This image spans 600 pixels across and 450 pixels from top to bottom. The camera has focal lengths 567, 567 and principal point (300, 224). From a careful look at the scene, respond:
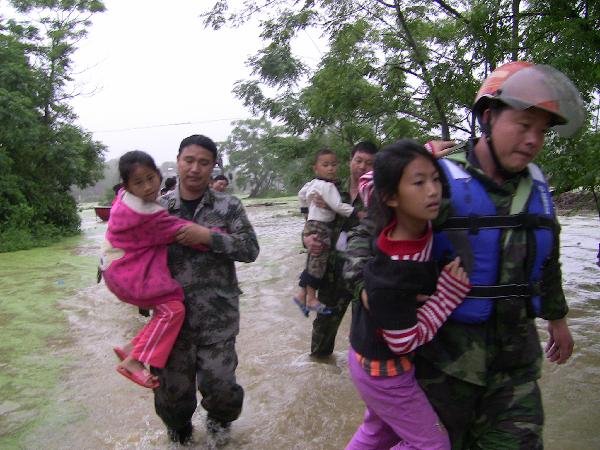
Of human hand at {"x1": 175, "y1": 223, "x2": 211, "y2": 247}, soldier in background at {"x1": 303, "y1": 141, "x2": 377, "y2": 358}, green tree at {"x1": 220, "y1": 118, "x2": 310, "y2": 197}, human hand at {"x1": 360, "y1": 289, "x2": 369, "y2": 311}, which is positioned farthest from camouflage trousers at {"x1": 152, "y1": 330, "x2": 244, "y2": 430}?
green tree at {"x1": 220, "y1": 118, "x2": 310, "y2": 197}

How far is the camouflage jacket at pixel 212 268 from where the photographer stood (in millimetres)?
3268

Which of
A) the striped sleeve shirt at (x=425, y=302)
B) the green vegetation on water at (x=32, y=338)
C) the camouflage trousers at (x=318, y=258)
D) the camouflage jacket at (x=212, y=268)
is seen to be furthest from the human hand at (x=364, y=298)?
the green vegetation on water at (x=32, y=338)

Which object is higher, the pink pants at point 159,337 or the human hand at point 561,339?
the human hand at point 561,339

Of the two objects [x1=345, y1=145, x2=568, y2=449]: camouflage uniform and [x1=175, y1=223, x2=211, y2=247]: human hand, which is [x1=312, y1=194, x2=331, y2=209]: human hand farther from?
[x1=345, y1=145, x2=568, y2=449]: camouflage uniform

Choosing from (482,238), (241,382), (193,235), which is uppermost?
(482,238)

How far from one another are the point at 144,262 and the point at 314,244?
161cm

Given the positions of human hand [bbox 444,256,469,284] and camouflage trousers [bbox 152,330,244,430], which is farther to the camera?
camouflage trousers [bbox 152,330,244,430]

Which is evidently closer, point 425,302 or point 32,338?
point 425,302

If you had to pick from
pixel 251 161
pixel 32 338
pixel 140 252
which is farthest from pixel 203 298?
pixel 251 161

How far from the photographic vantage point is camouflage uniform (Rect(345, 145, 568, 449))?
6.54 ft

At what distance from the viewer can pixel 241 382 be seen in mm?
4902

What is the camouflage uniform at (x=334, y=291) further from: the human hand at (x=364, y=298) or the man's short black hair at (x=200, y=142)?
the human hand at (x=364, y=298)

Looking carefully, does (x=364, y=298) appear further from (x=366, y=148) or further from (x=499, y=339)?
(x=366, y=148)

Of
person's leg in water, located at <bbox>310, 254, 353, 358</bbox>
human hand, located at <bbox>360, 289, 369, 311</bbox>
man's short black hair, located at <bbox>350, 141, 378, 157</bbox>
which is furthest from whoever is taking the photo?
person's leg in water, located at <bbox>310, 254, 353, 358</bbox>
